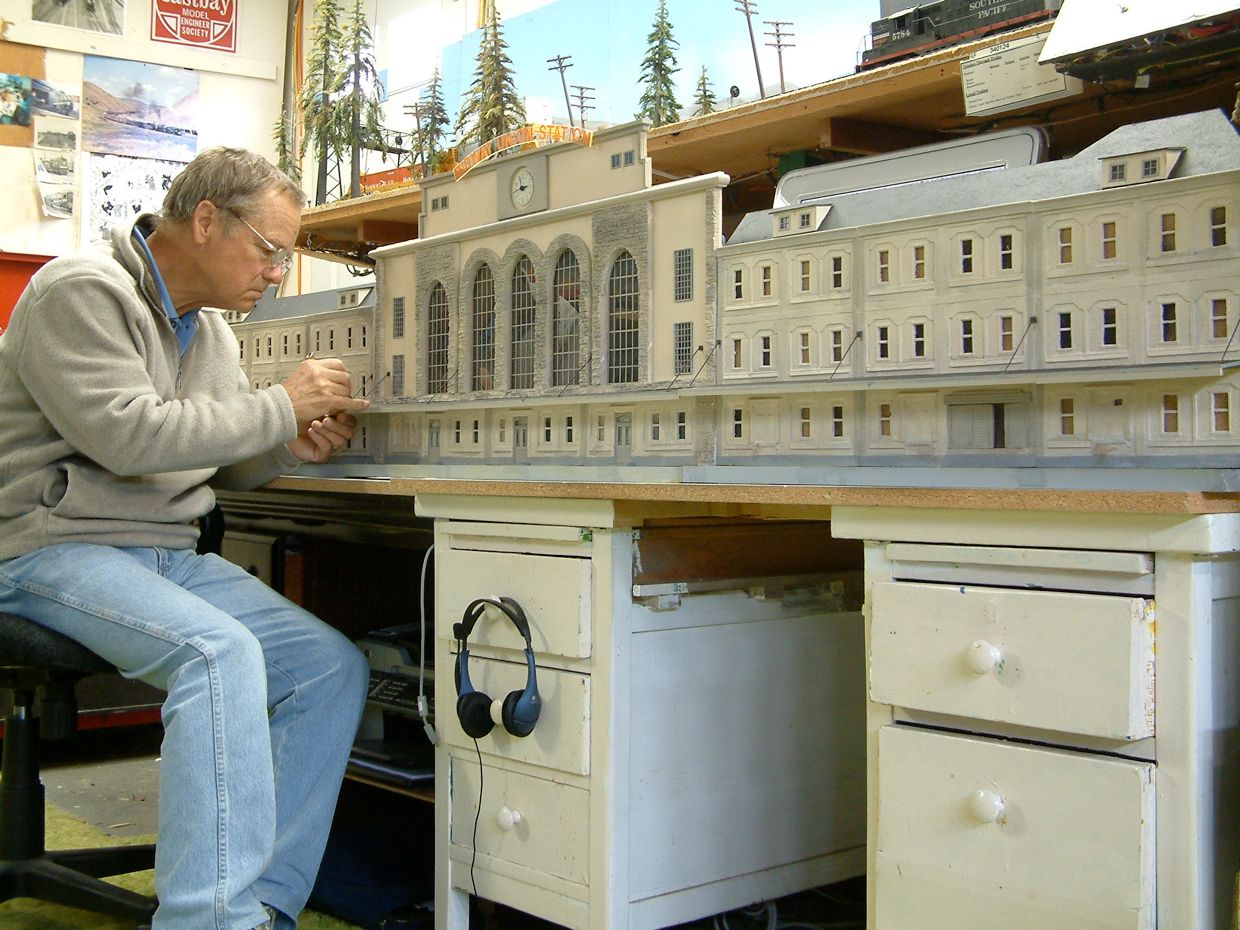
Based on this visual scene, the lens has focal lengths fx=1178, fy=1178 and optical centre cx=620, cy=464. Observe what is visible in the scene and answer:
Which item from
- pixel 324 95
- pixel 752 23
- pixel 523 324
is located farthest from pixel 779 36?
pixel 324 95

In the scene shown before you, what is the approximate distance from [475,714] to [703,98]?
107 centimetres

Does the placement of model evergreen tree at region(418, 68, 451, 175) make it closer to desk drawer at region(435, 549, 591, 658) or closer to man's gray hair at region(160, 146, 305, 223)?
man's gray hair at region(160, 146, 305, 223)

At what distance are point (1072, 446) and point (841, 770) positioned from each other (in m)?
0.66

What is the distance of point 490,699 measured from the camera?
1408mm

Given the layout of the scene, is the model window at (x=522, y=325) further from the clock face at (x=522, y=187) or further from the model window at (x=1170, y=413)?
the model window at (x=1170, y=413)

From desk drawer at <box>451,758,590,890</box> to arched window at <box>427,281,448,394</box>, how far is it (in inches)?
22.0

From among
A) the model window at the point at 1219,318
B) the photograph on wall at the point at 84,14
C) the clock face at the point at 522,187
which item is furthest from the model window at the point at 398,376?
the photograph on wall at the point at 84,14

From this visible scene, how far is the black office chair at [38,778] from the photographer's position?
1.37 meters

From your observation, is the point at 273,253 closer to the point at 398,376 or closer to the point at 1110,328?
the point at 398,376

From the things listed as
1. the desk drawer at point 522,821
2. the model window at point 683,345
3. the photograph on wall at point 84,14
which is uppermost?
the photograph on wall at point 84,14

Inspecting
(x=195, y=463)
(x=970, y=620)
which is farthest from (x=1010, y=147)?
(x=195, y=463)

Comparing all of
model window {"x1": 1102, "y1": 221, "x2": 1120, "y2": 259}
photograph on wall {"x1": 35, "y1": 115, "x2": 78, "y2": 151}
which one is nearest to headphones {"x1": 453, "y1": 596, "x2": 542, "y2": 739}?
model window {"x1": 1102, "y1": 221, "x2": 1120, "y2": 259}

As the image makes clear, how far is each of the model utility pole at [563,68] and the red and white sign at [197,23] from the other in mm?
1636

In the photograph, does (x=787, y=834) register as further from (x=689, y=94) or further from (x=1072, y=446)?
(x=689, y=94)
